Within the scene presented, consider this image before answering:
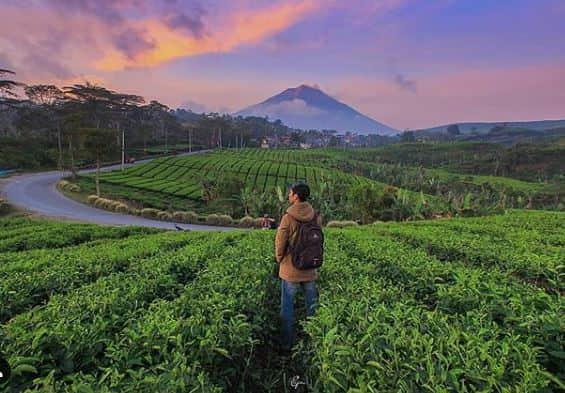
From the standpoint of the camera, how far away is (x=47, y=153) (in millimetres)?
54375

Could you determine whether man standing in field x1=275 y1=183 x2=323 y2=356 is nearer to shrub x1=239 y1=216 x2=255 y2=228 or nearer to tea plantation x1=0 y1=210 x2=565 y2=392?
tea plantation x1=0 y1=210 x2=565 y2=392

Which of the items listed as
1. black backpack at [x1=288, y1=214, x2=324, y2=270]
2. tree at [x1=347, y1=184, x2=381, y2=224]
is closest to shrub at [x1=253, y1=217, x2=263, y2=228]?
tree at [x1=347, y1=184, x2=381, y2=224]

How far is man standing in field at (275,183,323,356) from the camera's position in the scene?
14.0 ft

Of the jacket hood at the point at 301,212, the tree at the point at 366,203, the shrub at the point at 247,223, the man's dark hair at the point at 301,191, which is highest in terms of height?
the man's dark hair at the point at 301,191

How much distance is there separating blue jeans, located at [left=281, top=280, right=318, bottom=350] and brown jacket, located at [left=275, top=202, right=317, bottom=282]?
9 centimetres

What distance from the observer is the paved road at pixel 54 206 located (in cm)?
2422

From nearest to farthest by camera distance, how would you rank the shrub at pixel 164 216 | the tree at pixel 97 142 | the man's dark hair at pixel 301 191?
the man's dark hair at pixel 301 191 → the shrub at pixel 164 216 → the tree at pixel 97 142

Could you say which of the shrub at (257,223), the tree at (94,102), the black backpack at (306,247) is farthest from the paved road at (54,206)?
the black backpack at (306,247)

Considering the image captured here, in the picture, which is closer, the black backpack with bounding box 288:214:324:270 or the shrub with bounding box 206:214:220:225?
the black backpack with bounding box 288:214:324:270

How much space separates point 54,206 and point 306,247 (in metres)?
30.2

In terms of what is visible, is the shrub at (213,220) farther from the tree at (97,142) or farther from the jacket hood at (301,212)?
the jacket hood at (301,212)

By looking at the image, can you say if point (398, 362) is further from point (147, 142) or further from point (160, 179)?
point (147, 142)

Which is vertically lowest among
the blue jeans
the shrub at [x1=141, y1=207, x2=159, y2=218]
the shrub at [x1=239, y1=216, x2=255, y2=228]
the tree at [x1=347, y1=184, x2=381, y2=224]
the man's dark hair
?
the shrub at [x1=239, y1=216, x2=255, y2=228]

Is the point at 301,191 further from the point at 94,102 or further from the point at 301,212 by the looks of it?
the point at 94,102
